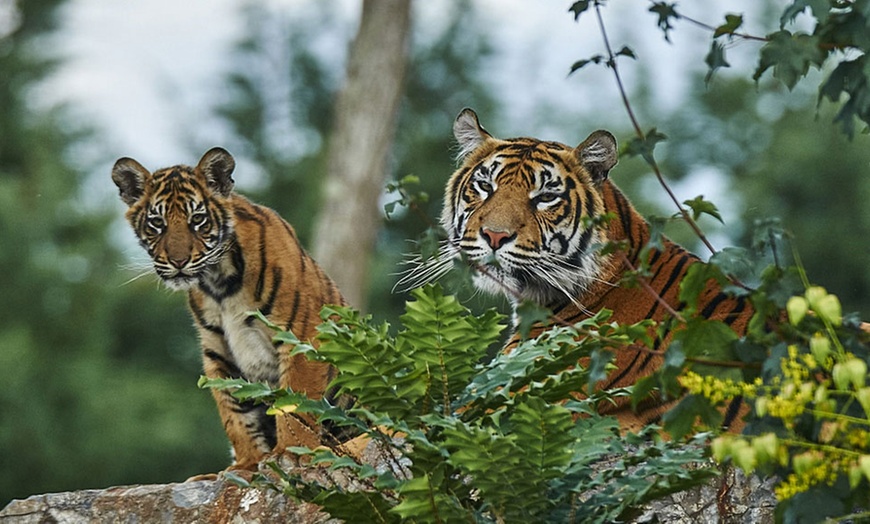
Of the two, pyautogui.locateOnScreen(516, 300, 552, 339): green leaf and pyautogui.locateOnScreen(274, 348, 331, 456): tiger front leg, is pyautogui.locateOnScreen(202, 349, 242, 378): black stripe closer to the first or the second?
pyautogui.locateOnScreen(274, 348, 331, 456): tiger front leg

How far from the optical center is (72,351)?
2000 cm

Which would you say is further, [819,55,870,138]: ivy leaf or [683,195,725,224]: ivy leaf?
[683,195,725,224]: ivy leaf

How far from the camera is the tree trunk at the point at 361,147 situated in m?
12.5

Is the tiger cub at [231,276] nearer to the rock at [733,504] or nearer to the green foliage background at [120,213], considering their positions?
the rock at [733,504]

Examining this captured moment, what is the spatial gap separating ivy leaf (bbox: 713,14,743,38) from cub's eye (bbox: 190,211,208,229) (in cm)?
291

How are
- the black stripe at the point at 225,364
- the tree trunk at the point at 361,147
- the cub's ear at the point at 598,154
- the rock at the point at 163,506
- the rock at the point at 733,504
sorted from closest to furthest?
the rock at the point at 733,504 → the rock at the point at 163,506 → the cub's ear at the point at 598,154 → the black stripe at the point at 225,364 → the tree trunk at the point at 361,147

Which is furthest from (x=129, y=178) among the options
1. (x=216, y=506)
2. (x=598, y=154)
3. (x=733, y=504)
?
(x=733, y=504)

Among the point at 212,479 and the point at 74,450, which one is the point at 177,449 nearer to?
the point at 74,450

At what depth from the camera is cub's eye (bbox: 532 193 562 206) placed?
563 centimetres

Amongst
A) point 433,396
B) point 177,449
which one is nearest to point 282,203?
point 177,449

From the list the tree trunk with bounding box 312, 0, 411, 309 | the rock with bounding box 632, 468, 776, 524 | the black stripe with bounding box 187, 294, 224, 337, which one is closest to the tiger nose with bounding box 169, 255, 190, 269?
the black stripe with bounding box 187, 294, 224, 337

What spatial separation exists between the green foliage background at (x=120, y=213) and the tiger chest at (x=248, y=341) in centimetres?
1229

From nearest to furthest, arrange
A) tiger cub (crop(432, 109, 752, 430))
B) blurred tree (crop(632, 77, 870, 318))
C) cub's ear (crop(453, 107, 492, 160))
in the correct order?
1. tiger cub (crop(432, 109, 752, 430))
2. cub's ear (crop(453, 107, 492, 160))
3. blurred tree (crop(632, 77, 870, 318))

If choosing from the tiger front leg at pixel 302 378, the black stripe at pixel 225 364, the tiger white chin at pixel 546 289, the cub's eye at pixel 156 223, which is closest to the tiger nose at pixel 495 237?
the tiger white chin at pixel 546 289
